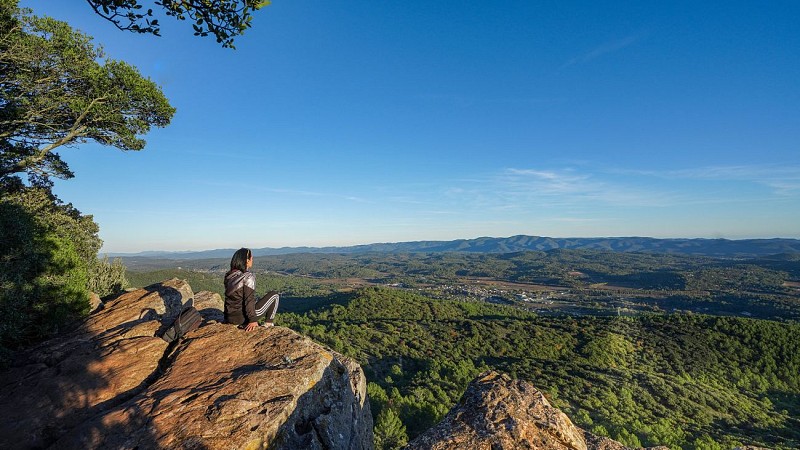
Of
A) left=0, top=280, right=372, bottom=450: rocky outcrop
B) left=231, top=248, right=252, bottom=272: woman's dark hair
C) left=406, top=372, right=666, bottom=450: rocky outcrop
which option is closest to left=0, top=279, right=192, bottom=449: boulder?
left=0, top=280, right=372, bottom=450: rocky outcrop

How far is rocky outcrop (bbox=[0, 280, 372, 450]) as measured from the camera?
5.96m

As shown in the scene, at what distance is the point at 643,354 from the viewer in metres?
72.4

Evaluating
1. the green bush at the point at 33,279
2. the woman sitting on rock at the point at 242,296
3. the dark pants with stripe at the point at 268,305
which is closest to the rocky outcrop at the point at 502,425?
the woman sitting on rock at the point at 242,296

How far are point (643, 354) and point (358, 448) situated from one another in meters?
86.5

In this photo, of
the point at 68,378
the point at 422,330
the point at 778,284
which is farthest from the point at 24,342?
the point at 778,284

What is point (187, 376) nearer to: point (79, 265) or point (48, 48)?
point (79, 265)

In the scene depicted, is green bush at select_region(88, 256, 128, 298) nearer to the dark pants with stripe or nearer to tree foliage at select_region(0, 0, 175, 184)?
tree foliage at select_region(0, 0, 175, 184)

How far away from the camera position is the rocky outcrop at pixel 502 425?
5.36m

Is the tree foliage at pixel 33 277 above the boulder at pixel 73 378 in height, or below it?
above

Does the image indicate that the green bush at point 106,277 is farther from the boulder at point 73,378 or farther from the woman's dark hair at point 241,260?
the woman's dark hair at point 241,260

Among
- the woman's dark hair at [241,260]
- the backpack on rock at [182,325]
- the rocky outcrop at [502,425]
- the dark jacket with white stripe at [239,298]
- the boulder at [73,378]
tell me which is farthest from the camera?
the backpack on rock at [182,325]

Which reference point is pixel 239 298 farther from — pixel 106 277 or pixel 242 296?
pixel 106 277

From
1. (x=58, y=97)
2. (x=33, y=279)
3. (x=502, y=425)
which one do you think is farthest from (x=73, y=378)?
→ (x=58, y=97)

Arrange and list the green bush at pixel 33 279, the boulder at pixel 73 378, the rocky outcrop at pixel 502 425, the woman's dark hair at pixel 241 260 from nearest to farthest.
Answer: the rocky outcrop at pixel 502 425, the boulder at pixel 73 378, the woman's dark hair at pixel 241 260, the green bush at pixel 33 279
